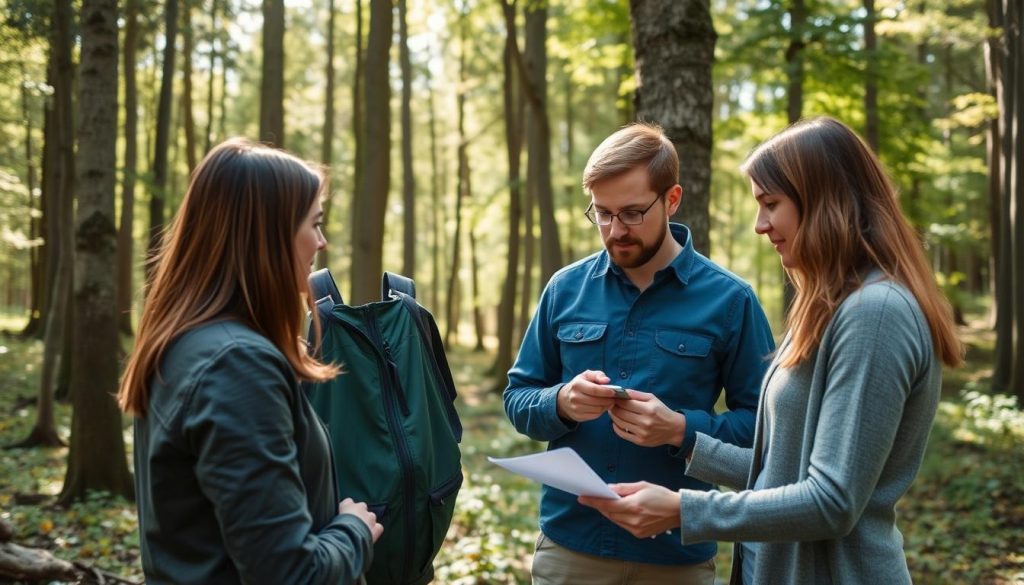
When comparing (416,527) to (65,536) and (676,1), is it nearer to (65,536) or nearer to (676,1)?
(676,1)

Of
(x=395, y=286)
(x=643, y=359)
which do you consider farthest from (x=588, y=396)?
(x=395, y=286)

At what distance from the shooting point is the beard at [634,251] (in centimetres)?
297

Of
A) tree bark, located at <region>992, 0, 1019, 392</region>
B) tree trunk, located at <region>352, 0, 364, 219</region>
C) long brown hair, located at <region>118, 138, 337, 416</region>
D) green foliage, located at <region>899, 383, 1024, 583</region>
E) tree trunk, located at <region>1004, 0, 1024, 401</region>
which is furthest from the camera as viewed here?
tree trunk, located at <region>352, 0, 364, 219</region>

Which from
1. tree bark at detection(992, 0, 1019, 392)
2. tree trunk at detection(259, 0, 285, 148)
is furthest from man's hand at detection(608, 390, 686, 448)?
tree bark at detection(992, 0, 1019, 392)

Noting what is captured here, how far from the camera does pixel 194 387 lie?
Answer: 5.62ft

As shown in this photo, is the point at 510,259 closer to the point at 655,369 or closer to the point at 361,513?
the point at 655,369

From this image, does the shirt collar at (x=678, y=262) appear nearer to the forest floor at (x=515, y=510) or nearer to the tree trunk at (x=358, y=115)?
the forest floor at (x=515, y=510)

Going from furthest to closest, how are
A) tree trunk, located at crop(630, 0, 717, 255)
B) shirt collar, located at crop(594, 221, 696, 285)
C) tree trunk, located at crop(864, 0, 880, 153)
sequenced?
tree trunk, located at crop(864, 0, 880, 153) → tree trunk, located at crop(630, 0, 717, 255) → shirt collar, located at crop(594, 221, 696, 285)

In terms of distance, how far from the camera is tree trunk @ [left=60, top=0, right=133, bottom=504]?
7.19 m

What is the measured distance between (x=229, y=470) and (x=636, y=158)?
6.07 feet

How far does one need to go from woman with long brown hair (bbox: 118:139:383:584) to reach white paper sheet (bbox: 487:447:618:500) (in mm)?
460

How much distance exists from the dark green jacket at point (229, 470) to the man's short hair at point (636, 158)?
1.51 meters

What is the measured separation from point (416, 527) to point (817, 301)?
144 cm

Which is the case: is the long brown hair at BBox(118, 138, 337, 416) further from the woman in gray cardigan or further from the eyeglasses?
the eyeglasses
